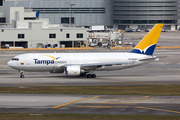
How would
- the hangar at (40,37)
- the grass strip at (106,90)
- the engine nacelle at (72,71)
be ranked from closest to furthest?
1. the grass strip at (106,90)
2. the engine nacelle at (72,71)
3. the hangar at (40,37)

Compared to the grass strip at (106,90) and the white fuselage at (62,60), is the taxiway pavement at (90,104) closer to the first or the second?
the grass strip at (106,90)

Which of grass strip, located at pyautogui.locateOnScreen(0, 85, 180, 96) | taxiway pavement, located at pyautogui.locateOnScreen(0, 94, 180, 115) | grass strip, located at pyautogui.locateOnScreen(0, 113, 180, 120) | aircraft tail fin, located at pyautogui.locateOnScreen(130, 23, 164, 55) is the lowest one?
grass strip, located at pyautogui.locateOnScreen(0, 113, 180, 120)

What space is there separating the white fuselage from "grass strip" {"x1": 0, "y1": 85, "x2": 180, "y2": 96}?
10168 millimetres

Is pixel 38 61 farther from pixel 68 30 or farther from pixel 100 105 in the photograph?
pixel 68 30

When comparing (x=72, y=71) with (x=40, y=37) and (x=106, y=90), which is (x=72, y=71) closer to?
(x=106, y=90)

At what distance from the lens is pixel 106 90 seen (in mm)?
41688

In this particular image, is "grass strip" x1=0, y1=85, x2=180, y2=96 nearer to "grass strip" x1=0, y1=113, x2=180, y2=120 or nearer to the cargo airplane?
the cargo airplane

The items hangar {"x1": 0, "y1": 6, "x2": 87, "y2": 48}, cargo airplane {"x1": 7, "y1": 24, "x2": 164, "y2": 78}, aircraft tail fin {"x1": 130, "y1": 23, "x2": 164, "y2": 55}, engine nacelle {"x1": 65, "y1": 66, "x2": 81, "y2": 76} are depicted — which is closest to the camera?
engine nacelle {"x1": 65, "y1": 66, "x2": 81, "y2": 76}

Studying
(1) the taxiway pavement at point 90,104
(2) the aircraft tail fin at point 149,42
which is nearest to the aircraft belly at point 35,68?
(1) the taxiway pavement at point 90,104

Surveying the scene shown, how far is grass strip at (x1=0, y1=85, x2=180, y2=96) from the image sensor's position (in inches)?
1565

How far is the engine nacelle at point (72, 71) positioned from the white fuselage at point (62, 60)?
4.80ft

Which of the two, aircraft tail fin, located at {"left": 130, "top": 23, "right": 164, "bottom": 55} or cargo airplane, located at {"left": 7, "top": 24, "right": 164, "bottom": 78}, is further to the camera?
aircraft tail fin, located at {"left": 130, "top": 23, "right": 164, "bottom": 55}

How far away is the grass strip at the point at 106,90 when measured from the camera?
39750 mm

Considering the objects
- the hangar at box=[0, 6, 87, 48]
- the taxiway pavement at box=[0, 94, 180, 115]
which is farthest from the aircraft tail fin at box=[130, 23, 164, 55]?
the hangar at box=[0, 6, 87, 48]
